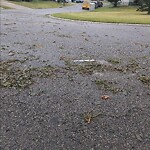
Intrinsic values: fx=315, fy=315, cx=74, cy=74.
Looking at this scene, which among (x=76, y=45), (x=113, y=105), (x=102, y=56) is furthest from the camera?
(x=76, y=45)

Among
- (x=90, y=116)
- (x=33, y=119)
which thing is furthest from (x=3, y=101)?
(x=90, y=116)

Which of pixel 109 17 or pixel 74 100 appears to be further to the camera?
pixel 109 17

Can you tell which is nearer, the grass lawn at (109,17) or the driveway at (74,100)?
the driveway at (74,100)

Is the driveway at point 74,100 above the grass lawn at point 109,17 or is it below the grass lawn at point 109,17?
above

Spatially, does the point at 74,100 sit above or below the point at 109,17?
above

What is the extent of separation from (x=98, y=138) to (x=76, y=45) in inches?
243

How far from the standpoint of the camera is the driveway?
3.52m

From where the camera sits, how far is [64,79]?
5.72m

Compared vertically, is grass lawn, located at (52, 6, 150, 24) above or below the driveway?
below

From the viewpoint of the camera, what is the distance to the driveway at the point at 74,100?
139 inches

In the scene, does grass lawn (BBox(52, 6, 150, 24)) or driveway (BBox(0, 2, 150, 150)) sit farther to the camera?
grass lawn (BBox(52, 6, 150, 24))

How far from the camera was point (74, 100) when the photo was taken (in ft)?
15.3

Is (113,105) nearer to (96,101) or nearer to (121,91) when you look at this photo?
(96,101)

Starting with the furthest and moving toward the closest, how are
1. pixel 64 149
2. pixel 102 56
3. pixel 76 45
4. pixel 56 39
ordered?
pixel 56 39
pixel 76 45
pixel 102 56
pixel 64 149
